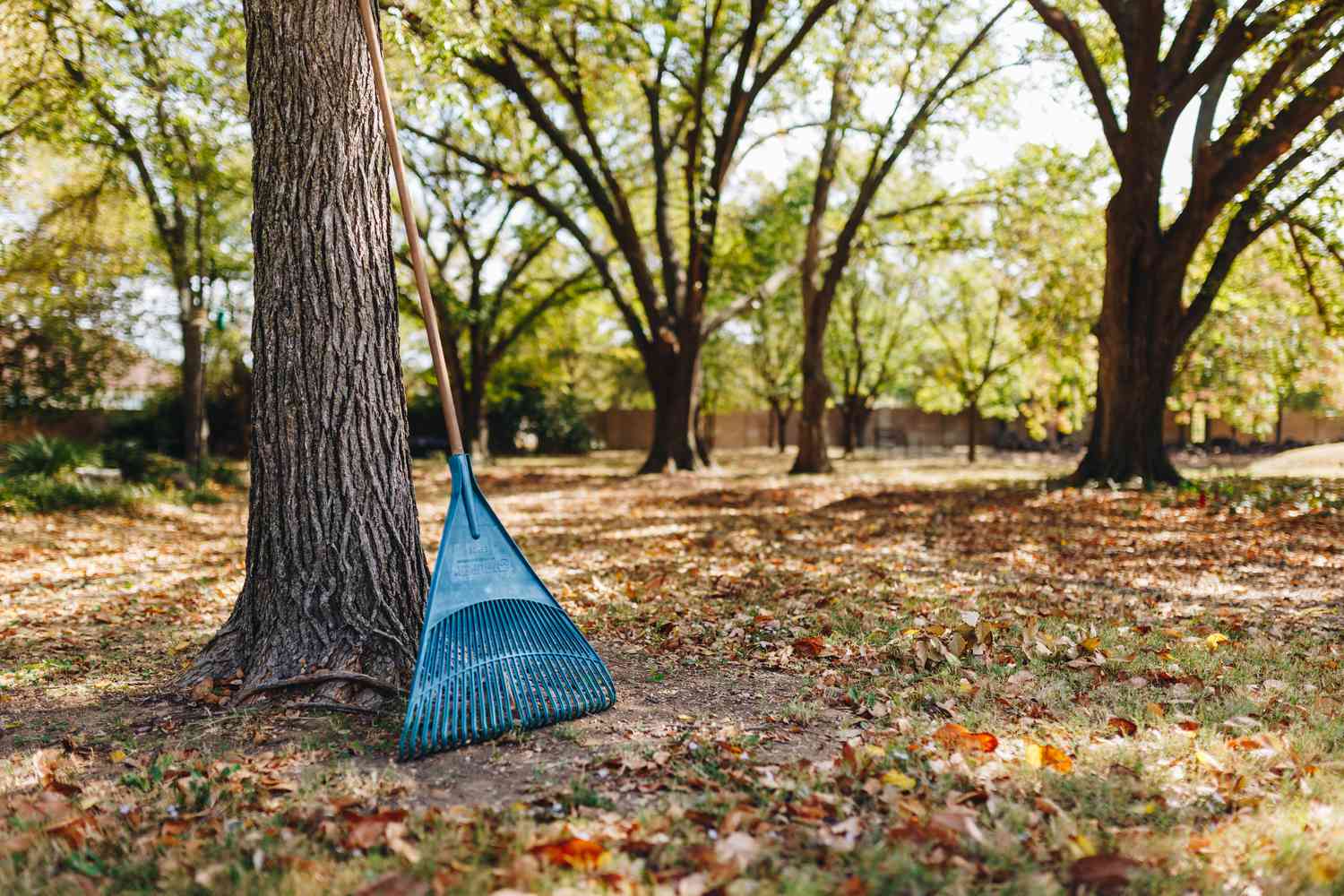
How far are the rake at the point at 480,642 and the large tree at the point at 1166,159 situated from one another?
8384 mm

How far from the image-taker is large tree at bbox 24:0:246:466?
8.48 m

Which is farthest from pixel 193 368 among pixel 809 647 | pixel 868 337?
pixel 868 337

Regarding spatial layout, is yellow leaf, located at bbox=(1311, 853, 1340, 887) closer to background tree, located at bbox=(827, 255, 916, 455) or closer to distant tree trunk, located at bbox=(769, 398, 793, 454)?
background tree, located at bbox=(827, 255, 916, 455)

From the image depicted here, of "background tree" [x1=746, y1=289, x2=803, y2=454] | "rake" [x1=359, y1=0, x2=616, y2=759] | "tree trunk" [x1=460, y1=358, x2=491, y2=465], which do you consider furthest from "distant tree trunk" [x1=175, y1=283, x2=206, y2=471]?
"background tree" [x1=746, y1=289, x2=803, y2=454]

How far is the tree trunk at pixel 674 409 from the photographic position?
1512 cm

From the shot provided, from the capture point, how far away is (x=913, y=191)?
20.6 metres

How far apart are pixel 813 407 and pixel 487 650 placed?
42.3ft

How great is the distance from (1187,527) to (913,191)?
14.9 metres

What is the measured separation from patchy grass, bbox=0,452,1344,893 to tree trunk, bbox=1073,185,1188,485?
4383 millimetres

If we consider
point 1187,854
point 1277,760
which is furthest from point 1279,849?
point 1277,760

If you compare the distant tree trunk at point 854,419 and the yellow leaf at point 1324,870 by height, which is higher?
the distant tree trunk at point 854,419

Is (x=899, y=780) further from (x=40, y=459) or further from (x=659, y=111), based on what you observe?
(x=659, y=111)

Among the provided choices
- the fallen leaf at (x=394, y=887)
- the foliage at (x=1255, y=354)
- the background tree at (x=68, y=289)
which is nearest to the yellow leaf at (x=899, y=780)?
the fallen leaf at (x=394, y=887)

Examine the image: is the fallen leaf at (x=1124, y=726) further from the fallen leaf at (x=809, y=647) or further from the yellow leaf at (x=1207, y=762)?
the fallen leaf at (x=809, y=647)
